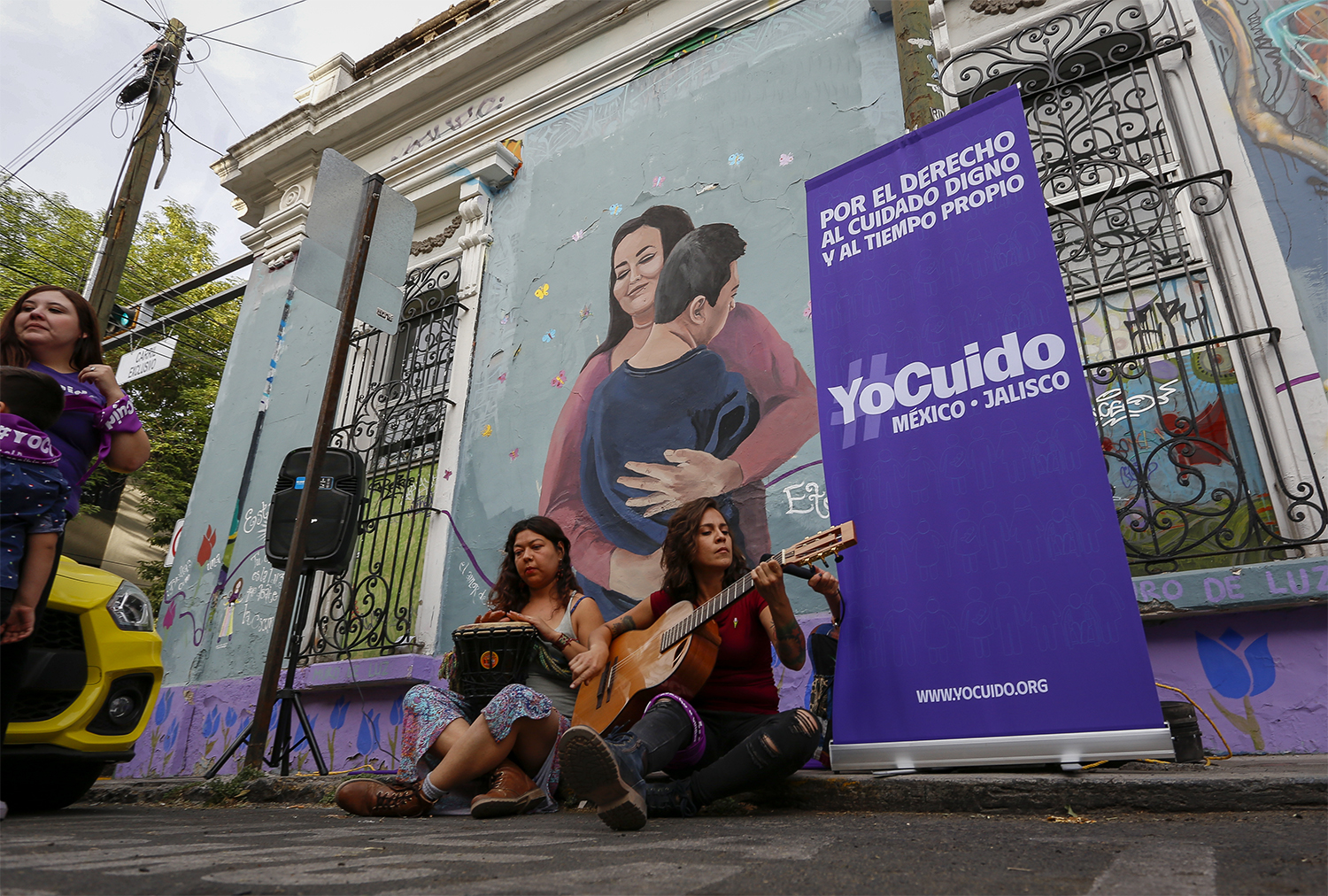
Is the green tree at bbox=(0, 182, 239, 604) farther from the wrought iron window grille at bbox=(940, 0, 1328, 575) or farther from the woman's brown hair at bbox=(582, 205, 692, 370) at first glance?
the wrought iron window grille at bbox=(940, 0, 1328, 575)

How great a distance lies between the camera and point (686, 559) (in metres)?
3.07

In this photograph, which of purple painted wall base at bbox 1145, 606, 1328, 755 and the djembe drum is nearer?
purple painted wall base at bbox 1145, 606, 1328, 755

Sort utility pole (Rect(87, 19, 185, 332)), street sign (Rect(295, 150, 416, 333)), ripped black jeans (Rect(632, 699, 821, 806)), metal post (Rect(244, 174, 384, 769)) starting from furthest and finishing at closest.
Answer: utility pole (Rect(87, 19, 185, 332)) → street sign (Rect(295, 150, 416, 333)) → metal post (Rect(244, 174, 384, 769)) → ripped black jeans (Rect(632, 699, 821, 806))

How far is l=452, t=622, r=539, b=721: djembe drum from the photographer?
9.80 ft

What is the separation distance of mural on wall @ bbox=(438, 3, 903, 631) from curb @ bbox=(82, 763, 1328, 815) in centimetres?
148

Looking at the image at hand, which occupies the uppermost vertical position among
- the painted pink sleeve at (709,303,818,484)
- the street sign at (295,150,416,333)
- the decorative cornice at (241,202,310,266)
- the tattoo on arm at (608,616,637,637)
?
the decorative cornice at (241,202,310,266)

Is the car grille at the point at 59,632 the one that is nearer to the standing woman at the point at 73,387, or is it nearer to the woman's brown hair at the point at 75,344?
the standing woman at the point at 73,387

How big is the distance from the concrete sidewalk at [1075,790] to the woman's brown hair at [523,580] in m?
1.34

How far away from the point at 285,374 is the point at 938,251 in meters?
6.30

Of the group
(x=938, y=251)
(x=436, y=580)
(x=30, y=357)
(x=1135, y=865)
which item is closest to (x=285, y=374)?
(x=436, y=580)

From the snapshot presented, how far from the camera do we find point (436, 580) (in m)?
5.32

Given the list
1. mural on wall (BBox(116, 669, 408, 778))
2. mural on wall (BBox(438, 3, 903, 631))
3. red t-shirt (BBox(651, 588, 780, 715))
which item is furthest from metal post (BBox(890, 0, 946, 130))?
mural on wall (BBox(116, 669, 408, 778))

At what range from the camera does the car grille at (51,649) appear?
8.89ft

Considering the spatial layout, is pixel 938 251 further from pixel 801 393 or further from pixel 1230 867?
pixel 1230 867
